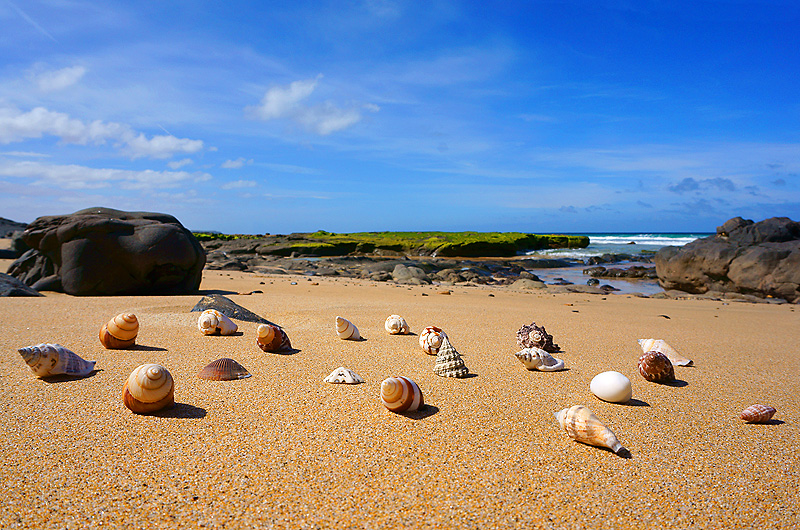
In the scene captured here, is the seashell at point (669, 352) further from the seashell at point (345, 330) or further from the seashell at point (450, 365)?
the seashell at point (345, 330)

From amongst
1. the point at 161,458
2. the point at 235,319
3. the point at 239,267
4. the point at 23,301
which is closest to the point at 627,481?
the point at 161,458

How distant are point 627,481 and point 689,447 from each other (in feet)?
1.77

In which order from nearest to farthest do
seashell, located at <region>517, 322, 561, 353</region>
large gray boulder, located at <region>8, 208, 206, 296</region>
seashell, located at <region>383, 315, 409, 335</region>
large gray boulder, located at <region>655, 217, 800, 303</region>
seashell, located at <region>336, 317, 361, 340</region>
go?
seashell, located at <region>517, 322, 561, 353</region>, seashell, located at <region>336, 317, 361, 340</region>, seashell, located at <region>383, 315, 409, 335</region>, large gray boulder, located at <region>8, 208, 206, 296</region>, large gray boulder, located at <region>655, 217, 800, 303</region>

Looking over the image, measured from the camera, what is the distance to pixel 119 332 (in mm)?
3518

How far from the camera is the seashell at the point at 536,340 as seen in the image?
4.05m

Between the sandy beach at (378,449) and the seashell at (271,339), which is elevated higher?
the seashell at (271,339)

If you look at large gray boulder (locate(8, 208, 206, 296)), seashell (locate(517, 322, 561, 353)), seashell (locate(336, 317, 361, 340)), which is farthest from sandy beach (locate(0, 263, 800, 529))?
large gray boulder (locate(8, 208, 206, 296))

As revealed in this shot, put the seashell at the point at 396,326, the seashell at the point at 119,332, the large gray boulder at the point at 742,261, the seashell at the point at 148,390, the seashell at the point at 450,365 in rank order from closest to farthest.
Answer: the seashell at the point at 148,390 → the seashell at the point at 450,365 → the seashell at the point at 119,332 → the seashell at the point at 396,326 → the large gray boulder at the point at 742,261

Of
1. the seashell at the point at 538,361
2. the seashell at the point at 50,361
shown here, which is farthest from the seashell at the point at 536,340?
the seashell at the point at 50,361

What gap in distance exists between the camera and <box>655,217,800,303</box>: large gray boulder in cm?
1152

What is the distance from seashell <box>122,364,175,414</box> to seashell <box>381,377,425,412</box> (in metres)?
1.05

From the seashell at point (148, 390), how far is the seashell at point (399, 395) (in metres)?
1.05

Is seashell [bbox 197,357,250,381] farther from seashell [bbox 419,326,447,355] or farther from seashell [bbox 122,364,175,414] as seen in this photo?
seashell [bbox 419,326,447,355]

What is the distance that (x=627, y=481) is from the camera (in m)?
1.88
